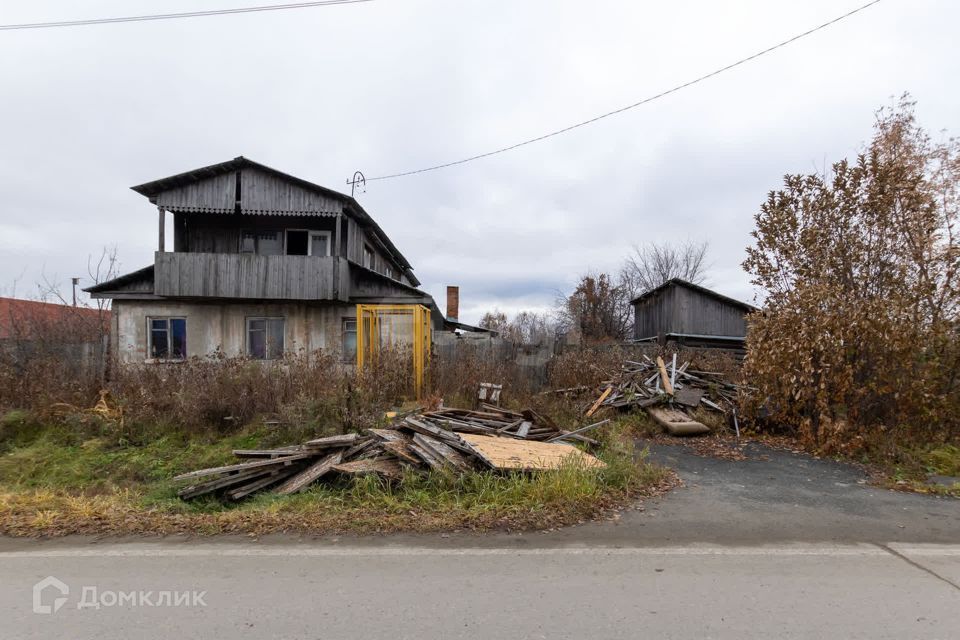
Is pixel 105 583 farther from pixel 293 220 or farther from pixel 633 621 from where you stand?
pixel 293 220

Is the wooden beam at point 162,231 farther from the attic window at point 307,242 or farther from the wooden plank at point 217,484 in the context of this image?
the wooden plank at point 217,484

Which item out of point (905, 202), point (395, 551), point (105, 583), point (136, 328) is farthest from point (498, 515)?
point (136, 328)

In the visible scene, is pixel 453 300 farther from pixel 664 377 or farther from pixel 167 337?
pixel 664 377

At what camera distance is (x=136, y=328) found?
16.7 meters

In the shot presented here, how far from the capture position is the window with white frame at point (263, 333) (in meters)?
17.3

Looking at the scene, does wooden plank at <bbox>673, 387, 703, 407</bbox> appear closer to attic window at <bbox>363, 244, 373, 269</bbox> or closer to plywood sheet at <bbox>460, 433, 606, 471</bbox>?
plywood sheet at <bbox>460, 433, 606, 471</bbox>

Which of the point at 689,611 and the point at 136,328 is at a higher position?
the point at 136,328

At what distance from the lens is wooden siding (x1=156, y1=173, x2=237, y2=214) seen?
1634 centimetres

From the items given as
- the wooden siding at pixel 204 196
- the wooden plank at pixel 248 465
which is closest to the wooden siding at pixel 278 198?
the wooden siding at pixel 204 196

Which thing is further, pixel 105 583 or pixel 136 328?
pixel 136 328

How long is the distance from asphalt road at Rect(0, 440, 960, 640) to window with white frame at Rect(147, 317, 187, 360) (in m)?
14.6

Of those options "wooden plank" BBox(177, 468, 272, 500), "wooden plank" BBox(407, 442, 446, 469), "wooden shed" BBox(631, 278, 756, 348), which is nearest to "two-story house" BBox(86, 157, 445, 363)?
"wooden plank" BBox(177, 468, 272, 500)

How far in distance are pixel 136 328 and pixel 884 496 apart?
20.7m

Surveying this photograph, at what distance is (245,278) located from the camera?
642 inches
